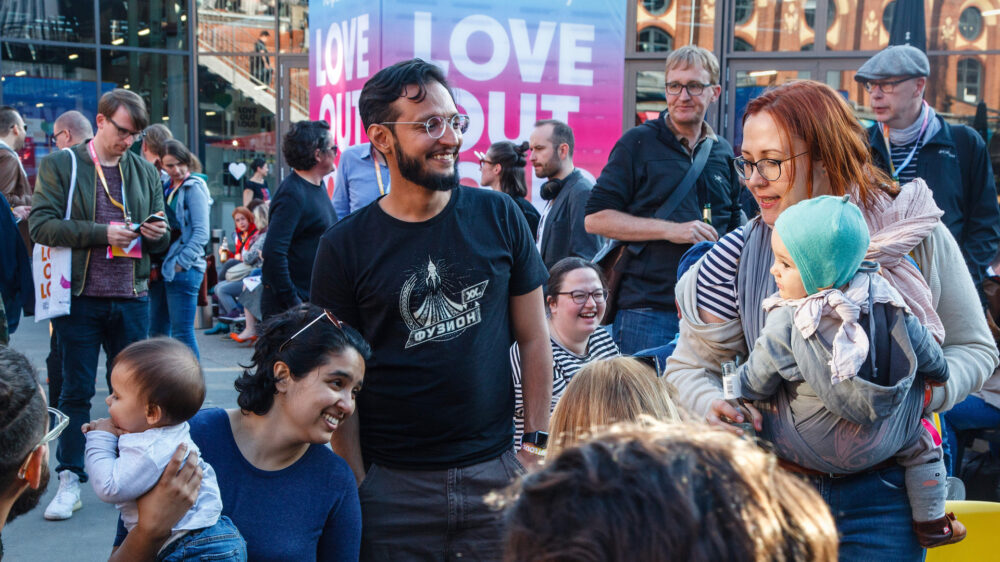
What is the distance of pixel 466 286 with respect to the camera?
8.76 feet

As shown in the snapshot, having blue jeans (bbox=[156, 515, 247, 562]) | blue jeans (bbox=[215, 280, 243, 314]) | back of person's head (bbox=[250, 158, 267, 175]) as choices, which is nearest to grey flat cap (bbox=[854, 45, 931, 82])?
blue jeans (bbox=[156, 515, 247, 562])

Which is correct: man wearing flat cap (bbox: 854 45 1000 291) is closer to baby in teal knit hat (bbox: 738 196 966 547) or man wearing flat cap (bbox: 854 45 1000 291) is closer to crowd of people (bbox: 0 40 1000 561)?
crowd of people (bbox: 0 40 1000 561)

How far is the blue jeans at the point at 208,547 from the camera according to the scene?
96.0 inches

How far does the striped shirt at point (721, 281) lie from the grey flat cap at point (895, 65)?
2648 millimetres

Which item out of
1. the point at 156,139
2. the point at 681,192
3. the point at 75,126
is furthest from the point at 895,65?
the point at 156,139

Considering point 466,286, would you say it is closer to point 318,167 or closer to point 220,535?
point 220,535

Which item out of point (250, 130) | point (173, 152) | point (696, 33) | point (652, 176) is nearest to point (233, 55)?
point (250, 130)

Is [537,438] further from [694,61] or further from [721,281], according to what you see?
[694,61]

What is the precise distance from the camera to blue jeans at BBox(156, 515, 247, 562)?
2.44 m

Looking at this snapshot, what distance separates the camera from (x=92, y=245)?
197 inches

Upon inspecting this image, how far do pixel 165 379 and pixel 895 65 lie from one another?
376cm

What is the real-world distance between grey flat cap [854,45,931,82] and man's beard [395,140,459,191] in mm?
2844

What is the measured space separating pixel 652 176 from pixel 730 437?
11.9 feet

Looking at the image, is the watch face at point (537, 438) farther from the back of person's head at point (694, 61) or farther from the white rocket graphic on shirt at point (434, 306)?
the back of person's head at point (694, 61)
